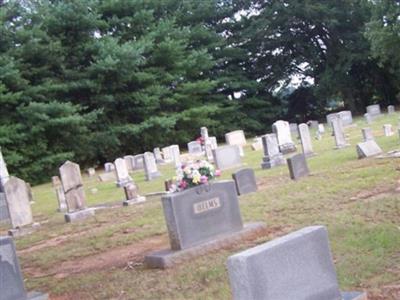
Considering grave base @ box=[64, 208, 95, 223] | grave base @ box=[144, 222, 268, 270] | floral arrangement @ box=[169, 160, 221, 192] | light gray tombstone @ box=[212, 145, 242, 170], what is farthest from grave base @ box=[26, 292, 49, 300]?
light gray tombstone @ box=[212, 145, 242, 170]

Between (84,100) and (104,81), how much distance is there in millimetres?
1686

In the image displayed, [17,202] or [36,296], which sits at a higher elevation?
[17,202]

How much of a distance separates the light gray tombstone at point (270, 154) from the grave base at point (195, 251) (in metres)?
7.44

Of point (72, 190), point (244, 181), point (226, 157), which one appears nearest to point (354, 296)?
point (244, 181)

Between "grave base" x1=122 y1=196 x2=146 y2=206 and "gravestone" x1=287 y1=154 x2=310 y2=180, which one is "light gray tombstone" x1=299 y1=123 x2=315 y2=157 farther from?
"grave base" x1=122 y1=196 x2=146 y2=206

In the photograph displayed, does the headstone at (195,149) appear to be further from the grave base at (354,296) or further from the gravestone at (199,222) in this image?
the grave base at (354,296)

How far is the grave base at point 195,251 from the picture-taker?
6.49 m

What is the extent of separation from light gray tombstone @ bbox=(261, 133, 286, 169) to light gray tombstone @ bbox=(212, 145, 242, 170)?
1.76 metres

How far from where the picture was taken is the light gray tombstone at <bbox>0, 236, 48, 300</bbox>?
5.58 m

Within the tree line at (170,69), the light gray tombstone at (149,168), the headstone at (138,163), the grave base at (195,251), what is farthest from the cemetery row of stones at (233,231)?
the tree line at (170,69)

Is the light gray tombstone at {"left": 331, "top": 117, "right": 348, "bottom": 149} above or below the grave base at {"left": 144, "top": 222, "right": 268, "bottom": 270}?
above

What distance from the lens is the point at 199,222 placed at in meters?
7.06

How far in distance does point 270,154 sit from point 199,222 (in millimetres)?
8165

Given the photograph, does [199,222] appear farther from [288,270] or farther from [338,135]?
[338,135]
